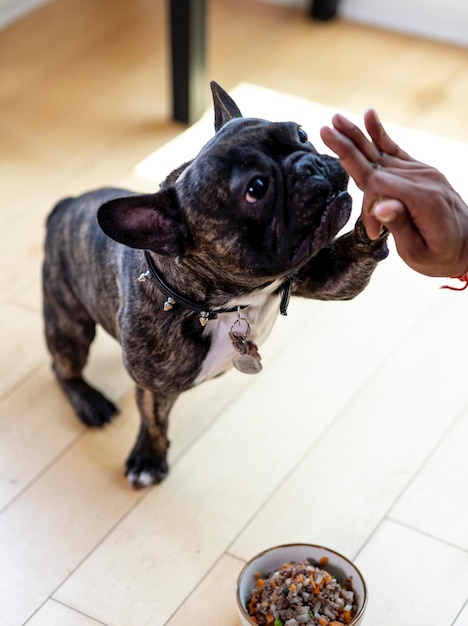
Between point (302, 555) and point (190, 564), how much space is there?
0.29 meters

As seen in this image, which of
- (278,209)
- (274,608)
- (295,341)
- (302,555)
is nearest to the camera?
(278,209)

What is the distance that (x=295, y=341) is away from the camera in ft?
8.66

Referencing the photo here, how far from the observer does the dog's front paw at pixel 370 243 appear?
170cm

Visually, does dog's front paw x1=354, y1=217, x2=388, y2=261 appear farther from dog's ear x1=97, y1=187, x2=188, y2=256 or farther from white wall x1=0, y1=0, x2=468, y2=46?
white wall x1=0, y1=0, x2=468, y2=46

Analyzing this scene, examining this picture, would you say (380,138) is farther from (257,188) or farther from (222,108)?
(222,108)

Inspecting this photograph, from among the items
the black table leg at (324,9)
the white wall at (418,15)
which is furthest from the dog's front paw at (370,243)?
the black table leg at (324,9)

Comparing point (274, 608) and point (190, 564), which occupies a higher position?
point (274, 608)

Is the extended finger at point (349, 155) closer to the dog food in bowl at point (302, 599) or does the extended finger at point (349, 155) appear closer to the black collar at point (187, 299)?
the black collar at point (187, 299)

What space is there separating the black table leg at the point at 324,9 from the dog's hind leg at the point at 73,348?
7.71ft

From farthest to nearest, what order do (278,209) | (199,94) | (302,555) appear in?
1. (199,94)
2. (302,555)
3. (278,209)

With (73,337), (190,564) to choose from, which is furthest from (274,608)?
(73,337)

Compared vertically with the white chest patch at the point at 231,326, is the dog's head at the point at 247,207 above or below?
above

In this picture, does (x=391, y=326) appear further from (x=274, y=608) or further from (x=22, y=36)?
(x=22, y=36)

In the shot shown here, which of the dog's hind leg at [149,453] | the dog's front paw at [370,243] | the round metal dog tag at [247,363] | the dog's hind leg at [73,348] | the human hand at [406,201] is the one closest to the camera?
the human hand at [406,201]
